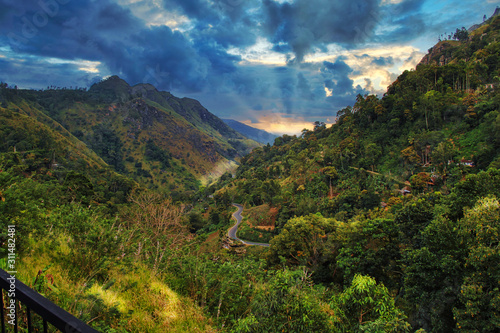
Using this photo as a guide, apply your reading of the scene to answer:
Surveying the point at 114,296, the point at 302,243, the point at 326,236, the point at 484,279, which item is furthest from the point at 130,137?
the point at 484,279

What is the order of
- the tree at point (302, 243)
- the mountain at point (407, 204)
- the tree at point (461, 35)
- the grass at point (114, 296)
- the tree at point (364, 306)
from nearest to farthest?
the grass at point (114, 296) → the tree at point (364, 306) → the mountain at point (407, 204) → the tree at point (302, 243) → the tree at point (461, 35)

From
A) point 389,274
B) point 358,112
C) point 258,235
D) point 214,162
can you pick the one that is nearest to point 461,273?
point 389,274

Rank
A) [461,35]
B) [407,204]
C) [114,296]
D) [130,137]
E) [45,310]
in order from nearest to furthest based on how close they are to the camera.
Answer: [45,310] < [114,296] < [407,204] < [461,35] < [130,137]

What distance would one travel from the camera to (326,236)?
74.8 feet

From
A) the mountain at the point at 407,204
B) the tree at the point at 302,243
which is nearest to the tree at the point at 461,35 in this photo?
the mountain at the point at 407,204

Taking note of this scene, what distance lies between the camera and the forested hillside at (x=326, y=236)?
5.51 metres

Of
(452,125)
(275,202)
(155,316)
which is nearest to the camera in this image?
(155,316)

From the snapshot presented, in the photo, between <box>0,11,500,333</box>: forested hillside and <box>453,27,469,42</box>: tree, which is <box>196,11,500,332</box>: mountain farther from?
<box>453,27,469,42</box>: tree

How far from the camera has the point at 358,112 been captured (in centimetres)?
5988

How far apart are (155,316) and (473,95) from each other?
173ft

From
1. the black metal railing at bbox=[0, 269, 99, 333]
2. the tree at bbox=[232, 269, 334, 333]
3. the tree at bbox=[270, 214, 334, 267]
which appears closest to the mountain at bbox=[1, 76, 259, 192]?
the tree at bbox=[270, 214, 334, 267]

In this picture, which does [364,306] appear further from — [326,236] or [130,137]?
[130,137]

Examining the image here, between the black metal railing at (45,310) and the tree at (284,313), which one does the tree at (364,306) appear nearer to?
the tree at (284,313)

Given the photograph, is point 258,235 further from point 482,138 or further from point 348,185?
point 482,138
